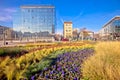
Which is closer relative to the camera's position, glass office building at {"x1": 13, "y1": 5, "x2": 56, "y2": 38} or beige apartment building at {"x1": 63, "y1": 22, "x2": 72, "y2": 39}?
glass office building at {"x1": 13, "y1": 5, "x2": 56, "y2": 38}

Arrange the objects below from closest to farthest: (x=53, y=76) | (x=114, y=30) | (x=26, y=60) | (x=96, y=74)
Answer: (x=96, y=74), (x=53, y=76), (x=26, y=60), (x=114, y=30)

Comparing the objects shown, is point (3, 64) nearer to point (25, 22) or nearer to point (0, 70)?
point (0, 70)

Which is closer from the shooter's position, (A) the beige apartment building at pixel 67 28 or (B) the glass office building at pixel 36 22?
(B) the glass office building at pixel 36 22

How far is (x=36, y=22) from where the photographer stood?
7306 cm

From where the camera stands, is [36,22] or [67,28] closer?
[36,22]

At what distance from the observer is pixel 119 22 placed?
6981 centimetres

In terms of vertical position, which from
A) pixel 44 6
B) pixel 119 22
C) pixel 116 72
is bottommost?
pixel 116 72

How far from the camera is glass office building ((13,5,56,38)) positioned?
235 feet

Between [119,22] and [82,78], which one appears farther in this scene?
[119,22]

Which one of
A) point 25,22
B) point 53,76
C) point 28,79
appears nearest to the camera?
point 28,79

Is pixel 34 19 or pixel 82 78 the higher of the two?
pixel 34 19

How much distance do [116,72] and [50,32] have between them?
6879 centimetres

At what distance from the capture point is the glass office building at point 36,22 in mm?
71688

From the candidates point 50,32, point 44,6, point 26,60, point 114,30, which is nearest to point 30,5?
point 44,6
